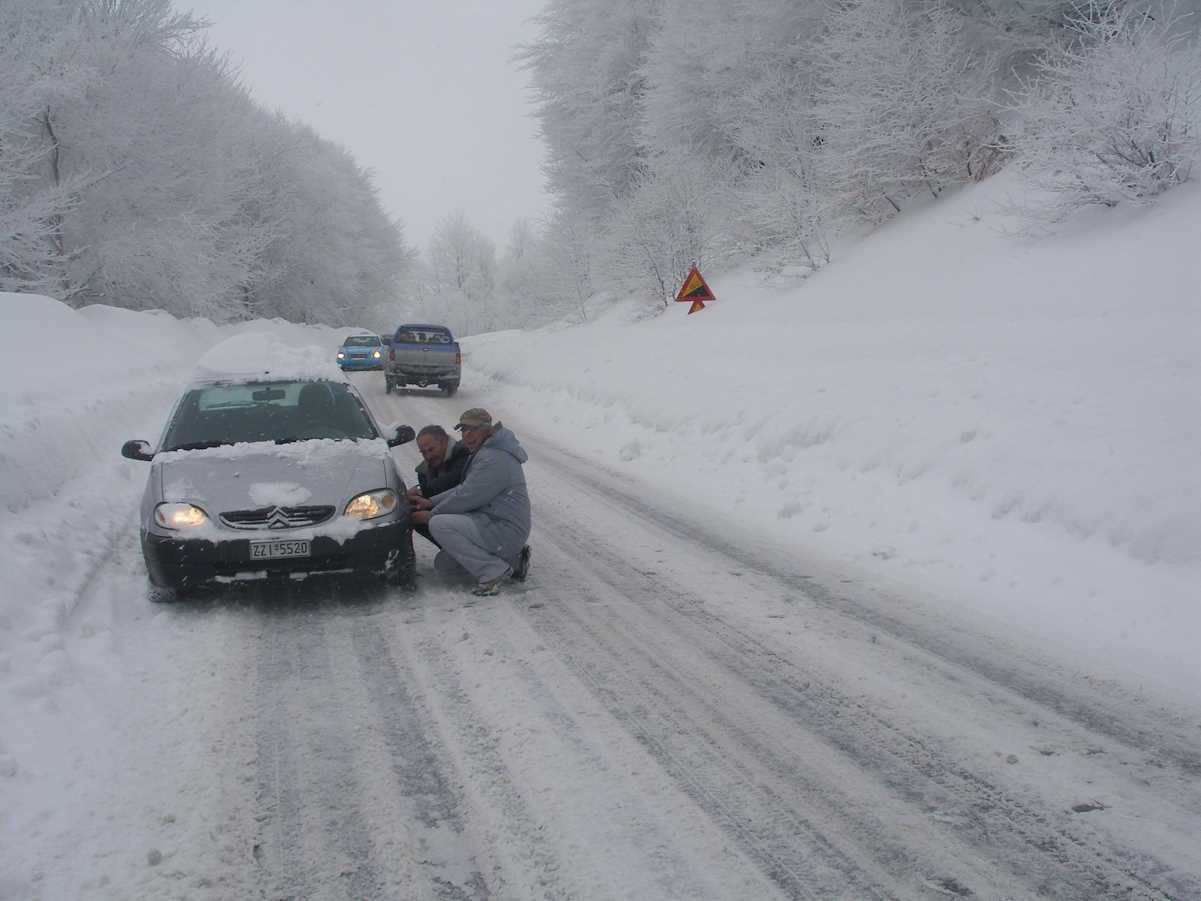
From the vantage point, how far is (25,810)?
10.2 ft

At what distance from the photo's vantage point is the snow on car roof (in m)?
7.32

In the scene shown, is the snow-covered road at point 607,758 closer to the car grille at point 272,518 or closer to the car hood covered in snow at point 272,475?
the car grille at point 272,518

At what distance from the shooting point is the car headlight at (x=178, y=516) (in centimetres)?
541

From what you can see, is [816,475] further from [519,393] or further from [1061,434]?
[519,393]

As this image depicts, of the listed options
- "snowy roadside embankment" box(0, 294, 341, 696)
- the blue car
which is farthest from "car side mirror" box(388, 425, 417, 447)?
the blue car

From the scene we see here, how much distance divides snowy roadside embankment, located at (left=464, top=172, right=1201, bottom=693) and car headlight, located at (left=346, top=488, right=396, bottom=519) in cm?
341

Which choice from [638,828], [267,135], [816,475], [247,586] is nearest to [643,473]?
[816,475]

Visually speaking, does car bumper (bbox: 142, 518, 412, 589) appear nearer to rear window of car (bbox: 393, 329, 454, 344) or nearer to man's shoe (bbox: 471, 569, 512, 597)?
man's shoe (bbox: 471, 569, 512, 597)

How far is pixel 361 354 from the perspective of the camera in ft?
108

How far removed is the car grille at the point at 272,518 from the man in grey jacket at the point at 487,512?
0.92 meters

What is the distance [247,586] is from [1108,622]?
5.94 meters

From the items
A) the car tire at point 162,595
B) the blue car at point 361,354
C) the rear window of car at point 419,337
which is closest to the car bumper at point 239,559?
the car tire at point 162,595

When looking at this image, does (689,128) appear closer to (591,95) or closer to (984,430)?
(591,95)

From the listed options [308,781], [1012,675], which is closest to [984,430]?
[1012,675]
